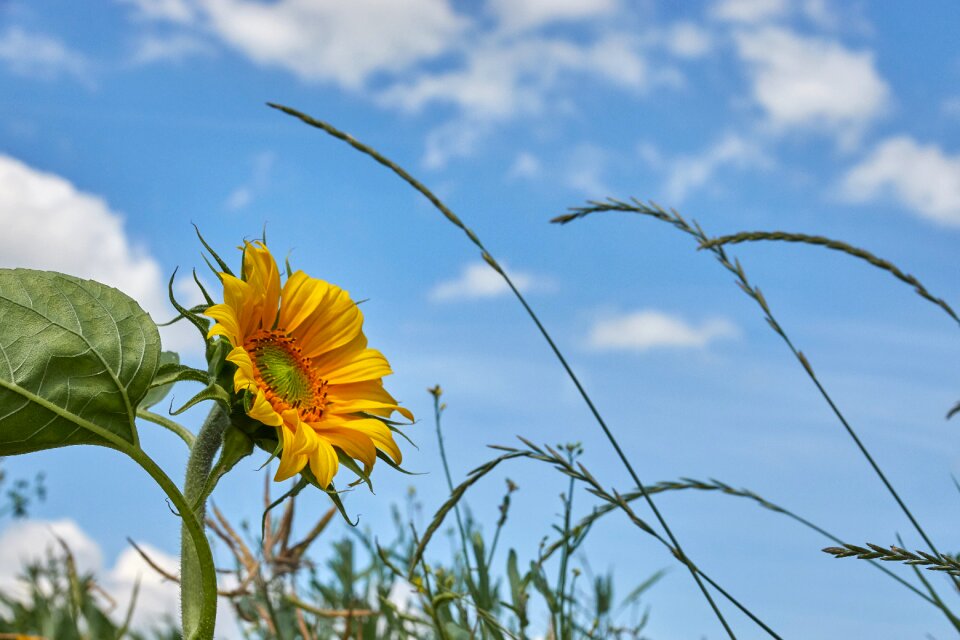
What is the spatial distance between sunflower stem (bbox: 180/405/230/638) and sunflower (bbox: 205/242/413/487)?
0.31ft

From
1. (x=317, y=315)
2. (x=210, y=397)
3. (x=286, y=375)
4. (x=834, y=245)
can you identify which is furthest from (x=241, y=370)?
(x=834, y=245)

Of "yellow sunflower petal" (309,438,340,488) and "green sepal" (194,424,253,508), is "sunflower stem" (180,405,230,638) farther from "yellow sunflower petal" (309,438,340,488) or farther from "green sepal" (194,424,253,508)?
"yellow sunflower petal" (309,438,340,488)

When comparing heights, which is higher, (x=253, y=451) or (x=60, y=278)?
(x=60, y=278)

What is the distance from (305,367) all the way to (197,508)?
0.45 metres

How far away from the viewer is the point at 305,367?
206cm

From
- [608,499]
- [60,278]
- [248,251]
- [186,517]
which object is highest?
[248,251]

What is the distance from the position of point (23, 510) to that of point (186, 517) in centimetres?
439

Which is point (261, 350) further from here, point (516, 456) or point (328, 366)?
point (516, 456)

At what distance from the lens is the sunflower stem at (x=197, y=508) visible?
1647 mm

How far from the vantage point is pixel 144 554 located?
237 cm

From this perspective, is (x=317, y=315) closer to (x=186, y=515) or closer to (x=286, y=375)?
(x=286, y=375)

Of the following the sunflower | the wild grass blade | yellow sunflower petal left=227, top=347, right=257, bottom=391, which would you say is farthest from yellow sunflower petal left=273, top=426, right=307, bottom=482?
the wild grass blade

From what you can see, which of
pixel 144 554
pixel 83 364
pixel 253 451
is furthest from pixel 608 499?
pixel 144 554

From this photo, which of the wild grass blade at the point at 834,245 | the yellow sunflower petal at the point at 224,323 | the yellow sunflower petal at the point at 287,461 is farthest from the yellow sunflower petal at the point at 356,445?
the wild grass blade at the point at 834,245
